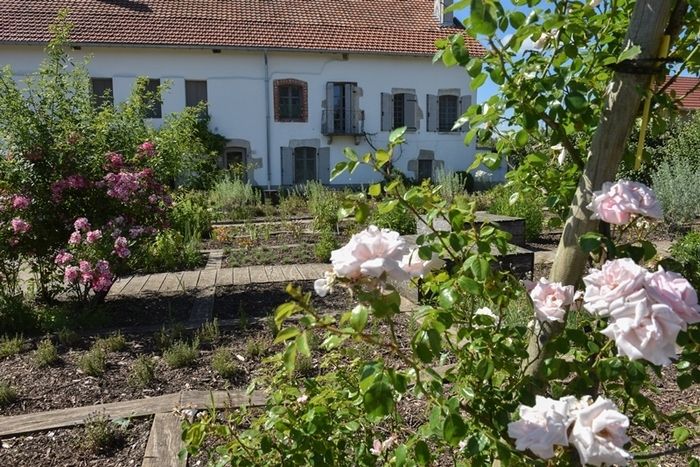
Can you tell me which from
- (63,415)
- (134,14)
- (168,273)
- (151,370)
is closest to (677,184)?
(168,273)

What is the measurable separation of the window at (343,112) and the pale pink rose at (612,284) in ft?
57.1

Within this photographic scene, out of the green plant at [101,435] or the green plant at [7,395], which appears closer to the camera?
the green plant at [101,435]

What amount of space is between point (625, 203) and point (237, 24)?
60.2 ft

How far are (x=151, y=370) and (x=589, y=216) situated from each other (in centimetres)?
272

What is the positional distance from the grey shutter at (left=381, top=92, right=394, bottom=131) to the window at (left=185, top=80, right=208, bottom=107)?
5.65 m

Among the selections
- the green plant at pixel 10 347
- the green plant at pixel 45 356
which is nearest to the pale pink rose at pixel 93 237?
the green plant at pixel 10 347

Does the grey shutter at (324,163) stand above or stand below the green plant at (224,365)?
above

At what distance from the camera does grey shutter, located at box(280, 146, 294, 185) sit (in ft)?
58.9

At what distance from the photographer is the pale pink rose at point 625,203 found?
111 centimetres

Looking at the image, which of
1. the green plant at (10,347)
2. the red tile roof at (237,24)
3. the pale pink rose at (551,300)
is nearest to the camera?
the pale pink rose at (551,300)

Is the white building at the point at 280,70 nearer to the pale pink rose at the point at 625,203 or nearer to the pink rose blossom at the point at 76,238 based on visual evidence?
the pink rose blossom at the point at 76,238

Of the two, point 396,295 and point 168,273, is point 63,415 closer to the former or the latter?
point 396,295

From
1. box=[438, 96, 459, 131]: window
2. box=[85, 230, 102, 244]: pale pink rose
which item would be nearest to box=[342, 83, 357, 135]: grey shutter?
box=[438, 96, 459, 131]: window

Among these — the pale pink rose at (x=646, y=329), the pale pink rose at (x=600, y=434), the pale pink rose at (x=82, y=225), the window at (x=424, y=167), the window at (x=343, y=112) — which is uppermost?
the window at (x=343, y=112)
